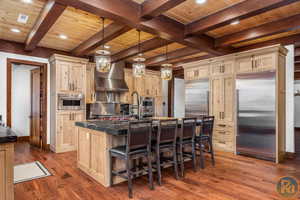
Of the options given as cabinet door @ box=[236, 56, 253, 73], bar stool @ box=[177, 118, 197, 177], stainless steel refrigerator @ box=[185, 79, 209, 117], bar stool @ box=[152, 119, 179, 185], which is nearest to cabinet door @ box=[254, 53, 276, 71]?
cabinet door @ box=[236, 56, 253, 73]

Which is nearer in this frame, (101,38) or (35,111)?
(101,38)

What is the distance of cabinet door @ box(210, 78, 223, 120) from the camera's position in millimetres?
4973

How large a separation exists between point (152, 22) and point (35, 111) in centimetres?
460

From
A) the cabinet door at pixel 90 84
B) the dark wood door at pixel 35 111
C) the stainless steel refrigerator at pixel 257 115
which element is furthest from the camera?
the cabinet door at pixel 90 84

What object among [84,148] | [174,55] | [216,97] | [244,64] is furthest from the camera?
[174,55]

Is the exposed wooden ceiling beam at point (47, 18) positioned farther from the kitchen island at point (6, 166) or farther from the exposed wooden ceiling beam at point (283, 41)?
the exposed wooden ceiling beam at point (283, 41)

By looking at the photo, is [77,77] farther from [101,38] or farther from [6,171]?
[6,171]

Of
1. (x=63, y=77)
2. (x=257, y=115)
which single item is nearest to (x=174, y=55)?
(x=257, y=115)

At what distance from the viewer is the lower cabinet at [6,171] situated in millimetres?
1750

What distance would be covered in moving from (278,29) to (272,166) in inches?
107

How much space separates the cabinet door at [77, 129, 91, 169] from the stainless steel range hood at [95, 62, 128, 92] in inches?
94.1

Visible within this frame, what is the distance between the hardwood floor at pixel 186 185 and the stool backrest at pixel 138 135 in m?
0.69

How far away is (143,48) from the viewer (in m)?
4.80

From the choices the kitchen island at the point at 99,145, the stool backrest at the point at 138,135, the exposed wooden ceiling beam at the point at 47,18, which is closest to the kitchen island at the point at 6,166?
the kitchen island at the point at 99,145
